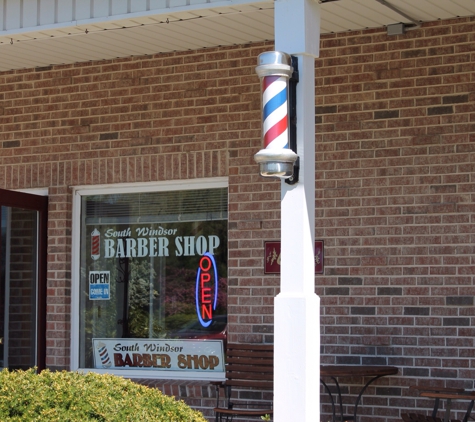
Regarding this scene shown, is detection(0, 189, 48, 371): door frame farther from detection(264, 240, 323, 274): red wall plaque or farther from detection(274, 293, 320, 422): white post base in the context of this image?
detection(274, 293, 320, 422): white post base

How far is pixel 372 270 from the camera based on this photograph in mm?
7113

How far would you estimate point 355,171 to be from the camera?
725cm

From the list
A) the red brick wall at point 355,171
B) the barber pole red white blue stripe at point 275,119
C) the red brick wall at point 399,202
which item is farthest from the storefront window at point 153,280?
the barber pole red white blue stripe at point 275,119

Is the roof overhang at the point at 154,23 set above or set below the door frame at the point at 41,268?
above

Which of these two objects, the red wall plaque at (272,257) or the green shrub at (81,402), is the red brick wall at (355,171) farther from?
the green shrub at (81,402)

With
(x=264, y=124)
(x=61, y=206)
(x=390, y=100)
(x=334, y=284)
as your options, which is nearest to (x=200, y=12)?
(x=264, y=124)

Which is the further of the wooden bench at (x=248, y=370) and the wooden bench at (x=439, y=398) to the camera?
the wooden bench at (x=248, y=370)

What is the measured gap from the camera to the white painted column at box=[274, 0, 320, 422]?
4590 millimetres

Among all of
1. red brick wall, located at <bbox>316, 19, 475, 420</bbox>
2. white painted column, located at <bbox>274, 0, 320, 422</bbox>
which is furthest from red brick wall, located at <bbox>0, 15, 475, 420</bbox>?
white painted column, located at <bbox>274, 0, 320, 422</bbox>

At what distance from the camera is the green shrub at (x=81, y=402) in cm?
466

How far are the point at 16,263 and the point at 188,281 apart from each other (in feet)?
5.62

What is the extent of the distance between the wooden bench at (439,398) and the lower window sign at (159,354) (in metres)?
1.94

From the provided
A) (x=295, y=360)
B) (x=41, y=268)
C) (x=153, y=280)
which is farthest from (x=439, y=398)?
(x=41, y=268)

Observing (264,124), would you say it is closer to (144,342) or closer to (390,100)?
(390,100)
